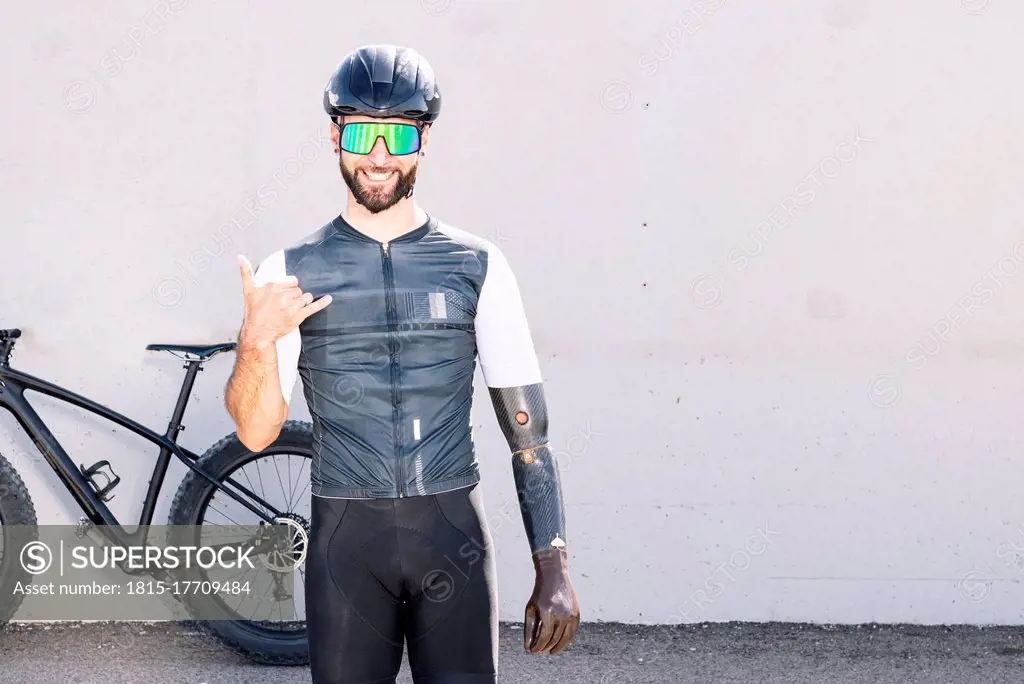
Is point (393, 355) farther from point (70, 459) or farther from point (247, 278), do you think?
point (70, 459)

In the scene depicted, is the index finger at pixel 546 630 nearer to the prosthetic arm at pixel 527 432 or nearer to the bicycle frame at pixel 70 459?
the prosthetic arm at pixel 527 432

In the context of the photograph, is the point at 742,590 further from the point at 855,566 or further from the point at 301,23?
the point at 301,23

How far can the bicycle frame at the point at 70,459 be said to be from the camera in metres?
5.07

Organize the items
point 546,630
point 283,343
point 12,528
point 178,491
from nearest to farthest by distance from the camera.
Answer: point 546,630 → point 283,343 → point 12,528 → point 178,491

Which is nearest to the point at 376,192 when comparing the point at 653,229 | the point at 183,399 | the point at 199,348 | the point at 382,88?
the point at 382,88

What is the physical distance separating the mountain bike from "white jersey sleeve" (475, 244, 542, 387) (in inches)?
86.2

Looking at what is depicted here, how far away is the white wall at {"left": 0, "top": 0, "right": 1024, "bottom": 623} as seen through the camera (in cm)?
552

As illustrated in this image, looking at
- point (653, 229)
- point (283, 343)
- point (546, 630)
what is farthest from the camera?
point (653, 229)

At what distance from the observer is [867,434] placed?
565 centimetres

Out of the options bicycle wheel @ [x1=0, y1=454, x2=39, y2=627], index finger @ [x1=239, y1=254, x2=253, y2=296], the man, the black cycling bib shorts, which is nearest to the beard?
the man

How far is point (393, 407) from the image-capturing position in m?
2.81

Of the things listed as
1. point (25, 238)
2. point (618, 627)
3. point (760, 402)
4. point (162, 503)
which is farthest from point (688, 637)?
point (25, 238)

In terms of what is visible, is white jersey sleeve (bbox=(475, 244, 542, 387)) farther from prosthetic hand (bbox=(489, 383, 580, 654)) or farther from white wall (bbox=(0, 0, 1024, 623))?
white wall (bbox=(0, 0, 1024, 623))

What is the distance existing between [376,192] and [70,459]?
289 centimetres
